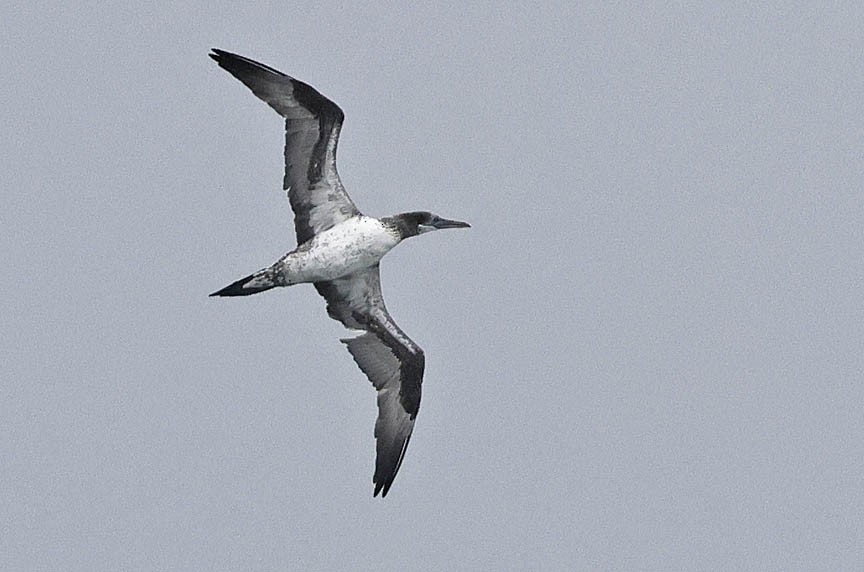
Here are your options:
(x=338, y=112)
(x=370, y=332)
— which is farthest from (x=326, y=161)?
(x=370, y=332)

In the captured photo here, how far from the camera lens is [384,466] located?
110 feet

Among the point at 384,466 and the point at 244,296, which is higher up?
the point at 244,296

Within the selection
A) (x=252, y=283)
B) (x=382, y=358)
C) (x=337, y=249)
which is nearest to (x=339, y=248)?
(x=337, y=249)

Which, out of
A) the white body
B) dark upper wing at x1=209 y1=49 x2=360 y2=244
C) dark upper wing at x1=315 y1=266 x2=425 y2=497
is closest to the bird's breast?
the white body

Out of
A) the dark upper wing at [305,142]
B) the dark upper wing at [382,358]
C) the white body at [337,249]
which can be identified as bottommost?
the dark upper wing at [382,358]

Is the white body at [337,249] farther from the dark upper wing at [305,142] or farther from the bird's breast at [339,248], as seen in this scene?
the dark upper wing at [305,142]

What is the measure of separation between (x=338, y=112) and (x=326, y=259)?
8.40ft

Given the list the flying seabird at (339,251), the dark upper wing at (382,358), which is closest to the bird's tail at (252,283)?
the flying seabird at (339,251)

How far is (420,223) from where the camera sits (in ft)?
108

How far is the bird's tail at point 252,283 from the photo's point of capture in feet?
106

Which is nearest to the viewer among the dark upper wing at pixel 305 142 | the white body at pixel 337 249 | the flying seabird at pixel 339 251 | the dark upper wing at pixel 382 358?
the dark upper wing at pixel 305 142

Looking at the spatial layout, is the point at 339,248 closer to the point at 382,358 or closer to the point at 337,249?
the point at 337,249

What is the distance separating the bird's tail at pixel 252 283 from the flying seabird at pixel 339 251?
0.06 ft

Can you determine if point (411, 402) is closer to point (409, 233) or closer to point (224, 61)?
point (409, 233)
